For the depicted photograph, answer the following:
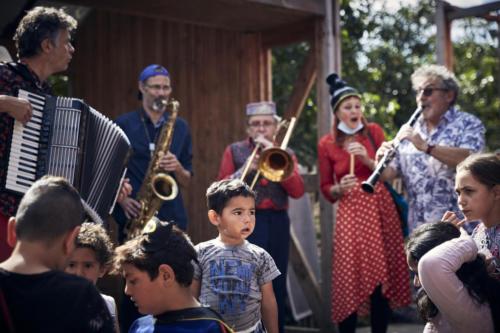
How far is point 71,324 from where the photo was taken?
244 cm

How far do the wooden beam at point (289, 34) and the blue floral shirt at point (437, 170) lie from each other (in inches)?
79.2

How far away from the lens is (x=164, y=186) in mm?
5500

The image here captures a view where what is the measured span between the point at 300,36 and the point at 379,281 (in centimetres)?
279

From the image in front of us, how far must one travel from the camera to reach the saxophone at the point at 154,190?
5.41m

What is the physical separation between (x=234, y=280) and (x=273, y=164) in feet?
5.78

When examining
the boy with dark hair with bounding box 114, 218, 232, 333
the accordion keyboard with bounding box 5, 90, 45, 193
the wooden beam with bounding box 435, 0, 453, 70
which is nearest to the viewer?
the boy with dark hair with bounding box 114, 218, 232, 333

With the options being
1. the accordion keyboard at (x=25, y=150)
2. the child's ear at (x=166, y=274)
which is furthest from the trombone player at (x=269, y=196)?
the child's ear at (x=166, y=274)

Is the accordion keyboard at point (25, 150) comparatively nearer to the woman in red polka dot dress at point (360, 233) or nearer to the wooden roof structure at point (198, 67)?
the woman in red polka dot dress at point (360, 233)

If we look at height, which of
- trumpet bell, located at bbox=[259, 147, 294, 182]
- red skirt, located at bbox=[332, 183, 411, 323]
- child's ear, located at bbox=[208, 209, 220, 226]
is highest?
trumpet bell, located at bbox=[259, 147, 294, 182]

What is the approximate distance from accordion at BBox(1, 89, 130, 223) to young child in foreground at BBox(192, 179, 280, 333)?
0.65m

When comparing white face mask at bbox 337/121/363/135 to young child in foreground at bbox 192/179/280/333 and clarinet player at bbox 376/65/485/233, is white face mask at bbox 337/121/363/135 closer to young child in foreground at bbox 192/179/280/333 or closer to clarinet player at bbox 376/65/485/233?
clarinet player at bbox 376/65/485/233

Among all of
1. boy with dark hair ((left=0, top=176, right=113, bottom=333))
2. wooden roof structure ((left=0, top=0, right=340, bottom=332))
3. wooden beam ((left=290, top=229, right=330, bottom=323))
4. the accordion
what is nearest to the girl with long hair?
boy with dark hair ((left=0, top=176, right=113, bottom=333))

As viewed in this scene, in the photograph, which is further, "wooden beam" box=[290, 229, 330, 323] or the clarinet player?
"wooden beam" box=[290, 229, 330, 323]

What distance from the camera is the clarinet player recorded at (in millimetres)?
5195
